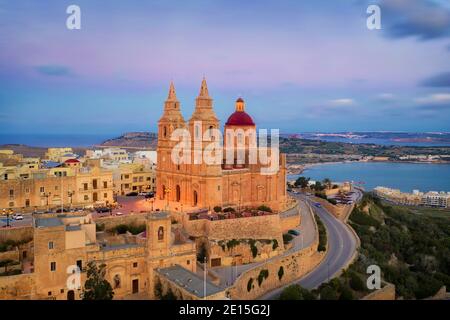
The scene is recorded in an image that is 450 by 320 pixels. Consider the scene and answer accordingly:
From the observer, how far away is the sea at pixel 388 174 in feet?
350

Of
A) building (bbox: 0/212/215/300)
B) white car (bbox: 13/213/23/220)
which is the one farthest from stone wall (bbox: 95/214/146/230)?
white car (bbox: 13/213/23/220)

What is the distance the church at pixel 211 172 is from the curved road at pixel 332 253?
5554mm

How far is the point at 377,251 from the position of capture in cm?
3756

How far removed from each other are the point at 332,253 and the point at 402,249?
1188 centimetres

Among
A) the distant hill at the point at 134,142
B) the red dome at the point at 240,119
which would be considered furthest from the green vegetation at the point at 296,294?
the distant hill at the point at 134,142

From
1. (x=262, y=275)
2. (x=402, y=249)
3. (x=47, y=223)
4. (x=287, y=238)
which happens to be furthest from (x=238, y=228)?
(x=402, y=249)

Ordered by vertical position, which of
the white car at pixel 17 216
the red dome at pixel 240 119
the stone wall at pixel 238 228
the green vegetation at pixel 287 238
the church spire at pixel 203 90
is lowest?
the green vegetation at pixel 287 238

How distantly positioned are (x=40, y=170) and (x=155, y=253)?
1628 centimetres

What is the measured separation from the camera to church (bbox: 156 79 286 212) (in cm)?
3419

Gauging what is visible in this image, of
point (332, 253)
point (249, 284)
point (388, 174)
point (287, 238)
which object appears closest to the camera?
point (249, 284)

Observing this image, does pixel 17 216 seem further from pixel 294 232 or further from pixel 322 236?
pixel 322 236

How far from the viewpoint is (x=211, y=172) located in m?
33.9

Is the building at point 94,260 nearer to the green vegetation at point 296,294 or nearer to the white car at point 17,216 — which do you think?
the green vegetation at point 296,294
